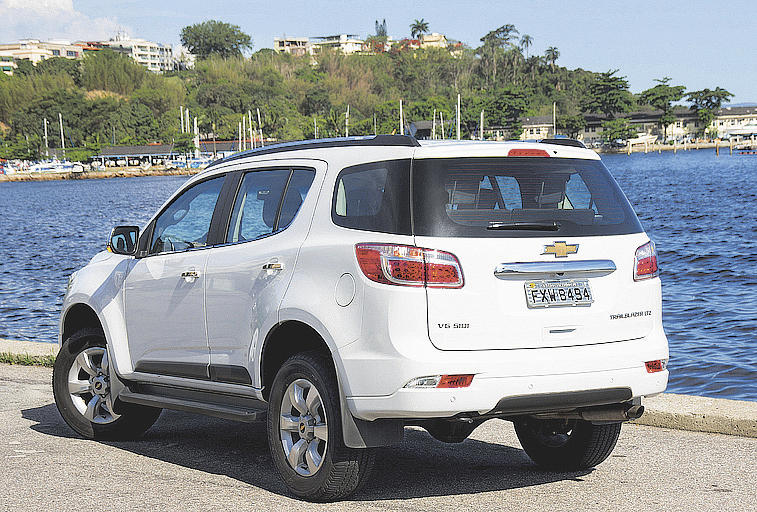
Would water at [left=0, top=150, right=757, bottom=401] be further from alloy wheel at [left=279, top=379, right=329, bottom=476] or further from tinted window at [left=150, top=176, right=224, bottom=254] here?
alloy wheel at [left=279, top=379, right=329, bottom=476]

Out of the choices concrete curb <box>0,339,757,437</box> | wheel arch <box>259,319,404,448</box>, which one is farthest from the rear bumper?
concrete curb <box>0,339,757,437</box>

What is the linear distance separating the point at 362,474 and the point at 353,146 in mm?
1788

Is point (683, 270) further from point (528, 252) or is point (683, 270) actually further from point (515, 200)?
point (528, 252)

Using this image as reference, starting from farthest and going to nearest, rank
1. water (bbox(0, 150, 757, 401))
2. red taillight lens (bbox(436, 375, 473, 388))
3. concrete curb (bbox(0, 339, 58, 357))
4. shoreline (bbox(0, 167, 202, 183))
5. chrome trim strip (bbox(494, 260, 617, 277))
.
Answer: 1. shoreline (bbox(0, 167, 202, 183))
2. water (bbox(0, 150, 757, 401))
3. concrete curb (bbox(0, 339, 58, 357))
4. chrome trim strip (bbox(494, 260, 617, 277))
5. red taillight lens (bbox(436, 375, 473, 388))

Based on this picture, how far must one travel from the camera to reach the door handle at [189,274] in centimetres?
652

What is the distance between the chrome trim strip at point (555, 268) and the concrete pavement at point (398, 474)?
1.26m

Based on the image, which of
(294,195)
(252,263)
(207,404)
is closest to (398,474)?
(207,404)

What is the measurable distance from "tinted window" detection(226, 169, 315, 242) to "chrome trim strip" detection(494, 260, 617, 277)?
4.45 ft

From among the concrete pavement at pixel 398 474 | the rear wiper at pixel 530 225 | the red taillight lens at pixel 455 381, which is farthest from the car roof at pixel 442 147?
the concrete pavement at pixel 398 474

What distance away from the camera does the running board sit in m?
6.04

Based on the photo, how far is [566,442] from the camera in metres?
6.39

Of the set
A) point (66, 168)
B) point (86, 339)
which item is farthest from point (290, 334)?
point (66, 168)

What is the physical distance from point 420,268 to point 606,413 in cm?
140

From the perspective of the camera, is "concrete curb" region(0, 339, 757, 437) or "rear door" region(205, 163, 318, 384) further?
"concrete curb" region(0, 339, 757, 437)
